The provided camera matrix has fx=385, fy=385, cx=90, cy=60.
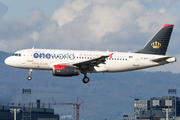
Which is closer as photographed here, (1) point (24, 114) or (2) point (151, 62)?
(2) point (151, 62)

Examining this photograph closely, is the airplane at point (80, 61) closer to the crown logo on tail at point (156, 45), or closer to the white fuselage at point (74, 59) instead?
the white fuselage at point (74, 59)

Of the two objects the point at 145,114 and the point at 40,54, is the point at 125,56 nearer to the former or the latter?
the point at 40,54

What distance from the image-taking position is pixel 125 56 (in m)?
58.8

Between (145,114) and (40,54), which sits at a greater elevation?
(40,54)

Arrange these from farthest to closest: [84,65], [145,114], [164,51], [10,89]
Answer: [145,114] → [10,89] → [164,51] → [84,65]

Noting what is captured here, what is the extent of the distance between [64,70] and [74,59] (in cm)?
255

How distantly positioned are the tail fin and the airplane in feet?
0.79

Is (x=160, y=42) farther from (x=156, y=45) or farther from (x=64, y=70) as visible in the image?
(x=64, y=70)

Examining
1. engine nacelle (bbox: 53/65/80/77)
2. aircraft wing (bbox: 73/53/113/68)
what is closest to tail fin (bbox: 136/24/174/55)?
aircraft wing (bbox: 73/53/113/68)

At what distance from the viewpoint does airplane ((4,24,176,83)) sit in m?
55.8

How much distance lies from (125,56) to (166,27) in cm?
947

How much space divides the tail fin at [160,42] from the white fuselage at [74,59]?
4.89ft

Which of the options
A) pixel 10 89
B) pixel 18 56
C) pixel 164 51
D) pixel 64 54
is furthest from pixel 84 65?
pixel 10 89

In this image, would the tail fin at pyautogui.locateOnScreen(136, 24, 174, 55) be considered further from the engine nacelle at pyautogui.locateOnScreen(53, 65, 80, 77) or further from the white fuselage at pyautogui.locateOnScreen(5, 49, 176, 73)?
the engine nacelle at pyautogui.locateOnScreen(53, 65, 80, 77)
